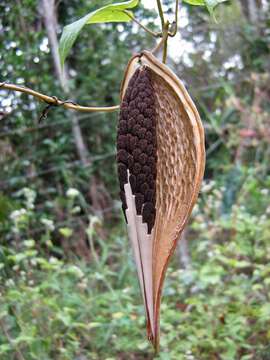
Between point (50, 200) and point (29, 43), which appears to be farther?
point (50, 200)

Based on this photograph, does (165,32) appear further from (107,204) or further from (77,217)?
(107,204)

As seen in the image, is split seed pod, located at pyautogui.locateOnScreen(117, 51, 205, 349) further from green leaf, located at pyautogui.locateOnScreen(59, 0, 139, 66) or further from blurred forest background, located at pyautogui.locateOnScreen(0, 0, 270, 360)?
blurred forest background, located at pyautogui.locateOnScreen(0, 0, 270, 360)

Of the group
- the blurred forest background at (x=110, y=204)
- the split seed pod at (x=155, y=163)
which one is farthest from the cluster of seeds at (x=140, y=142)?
the blurred forest background at (x=110, y=204)

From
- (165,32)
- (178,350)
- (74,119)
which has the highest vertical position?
(165,32)

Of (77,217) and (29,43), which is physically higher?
(29,43)

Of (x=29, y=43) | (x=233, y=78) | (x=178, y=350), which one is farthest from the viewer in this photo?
(x=233, y=78)

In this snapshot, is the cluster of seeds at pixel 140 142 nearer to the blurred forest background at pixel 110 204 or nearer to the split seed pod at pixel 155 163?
the split seed pod at pixel 155 163

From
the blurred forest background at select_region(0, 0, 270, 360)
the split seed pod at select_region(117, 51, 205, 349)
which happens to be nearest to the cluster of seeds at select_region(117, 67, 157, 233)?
the split seed pod at select_region(117, 51, 205, 349)

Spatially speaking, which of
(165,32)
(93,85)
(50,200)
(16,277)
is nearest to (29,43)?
(93,85)
